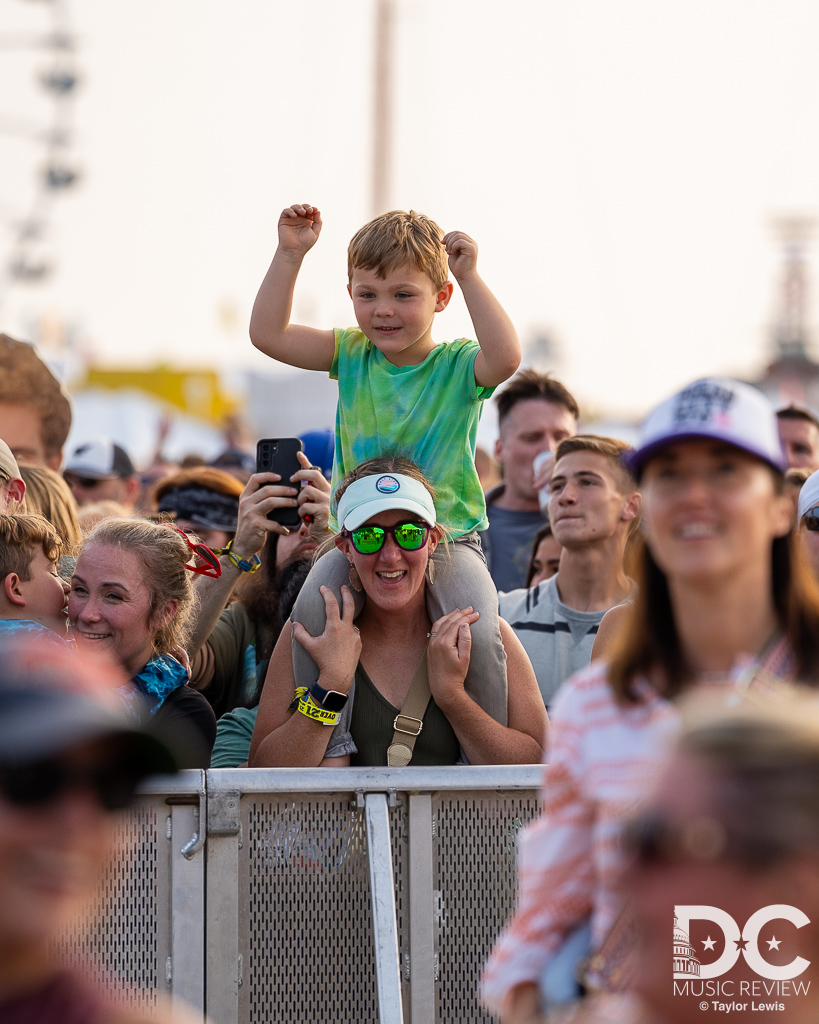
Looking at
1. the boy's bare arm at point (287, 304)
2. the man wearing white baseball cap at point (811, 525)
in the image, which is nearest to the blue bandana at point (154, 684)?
the boy's bare arm at point (287, 304)

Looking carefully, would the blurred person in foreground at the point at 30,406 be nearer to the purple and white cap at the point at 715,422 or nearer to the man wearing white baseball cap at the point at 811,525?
the man wearing white baseball cap at the point at 811,525

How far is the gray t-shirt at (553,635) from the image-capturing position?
183 inches

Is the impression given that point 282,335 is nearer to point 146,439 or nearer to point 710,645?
point 710,645

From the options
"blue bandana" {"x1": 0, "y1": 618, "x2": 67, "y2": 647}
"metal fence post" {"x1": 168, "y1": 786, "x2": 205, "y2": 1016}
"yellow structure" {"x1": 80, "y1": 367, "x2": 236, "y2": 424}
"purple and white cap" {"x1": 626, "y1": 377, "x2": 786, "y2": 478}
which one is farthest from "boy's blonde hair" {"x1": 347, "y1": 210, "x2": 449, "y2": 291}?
"yellow structure" {"x1": 80, "y1": 367, "x2": 236, "y2": 424}

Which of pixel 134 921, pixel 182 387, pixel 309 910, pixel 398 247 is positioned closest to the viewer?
pixel 134 921

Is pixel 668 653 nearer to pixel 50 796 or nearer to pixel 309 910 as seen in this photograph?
pixel 50 796

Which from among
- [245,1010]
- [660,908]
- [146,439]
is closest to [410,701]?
[245,1010]

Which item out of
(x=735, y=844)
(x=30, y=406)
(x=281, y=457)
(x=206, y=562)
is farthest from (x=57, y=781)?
(x=30, y=406)

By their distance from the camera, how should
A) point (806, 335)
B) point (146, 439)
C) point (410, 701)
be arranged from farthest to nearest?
point (806, 335) → point (146, 439) → point (410, 701)

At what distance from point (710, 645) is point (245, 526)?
8.87 feet

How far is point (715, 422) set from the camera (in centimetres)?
194

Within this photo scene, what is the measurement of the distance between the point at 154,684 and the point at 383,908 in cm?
92

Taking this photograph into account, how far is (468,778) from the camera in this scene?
11.0 ft

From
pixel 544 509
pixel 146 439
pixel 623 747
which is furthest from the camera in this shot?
pixel 146 439
